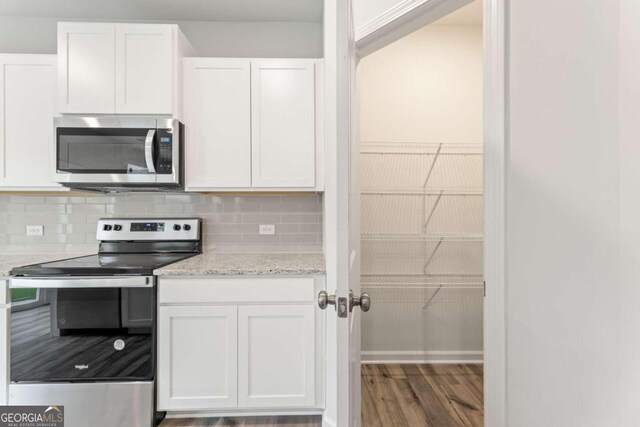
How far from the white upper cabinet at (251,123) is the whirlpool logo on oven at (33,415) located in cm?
Result: 142

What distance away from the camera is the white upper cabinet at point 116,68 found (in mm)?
2123

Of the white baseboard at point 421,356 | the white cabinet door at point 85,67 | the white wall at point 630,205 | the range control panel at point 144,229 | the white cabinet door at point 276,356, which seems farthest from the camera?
the white baseboard at point 421,356

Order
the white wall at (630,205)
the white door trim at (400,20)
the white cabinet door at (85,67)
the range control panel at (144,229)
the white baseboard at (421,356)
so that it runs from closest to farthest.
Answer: the white wall at (630,205), the white door trim at (400,20), the white cabinet door at (85,67), the range control panel at (144,229), the white baseboard at (421,356)

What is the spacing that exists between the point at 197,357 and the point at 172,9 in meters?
2.32

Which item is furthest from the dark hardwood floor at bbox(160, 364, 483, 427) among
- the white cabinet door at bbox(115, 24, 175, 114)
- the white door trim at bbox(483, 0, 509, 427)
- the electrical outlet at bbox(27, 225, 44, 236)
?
the white cabinet door at bbox(115, 24, 175, 114)

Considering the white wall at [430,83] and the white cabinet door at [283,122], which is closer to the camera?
the white cabinet door at [283,122]

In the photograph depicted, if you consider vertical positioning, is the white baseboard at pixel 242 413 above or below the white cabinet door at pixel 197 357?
below

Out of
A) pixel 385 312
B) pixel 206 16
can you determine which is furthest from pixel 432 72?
pixel 385 312

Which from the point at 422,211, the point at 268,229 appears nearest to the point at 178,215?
the point at 268,229

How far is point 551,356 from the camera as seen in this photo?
95 cm

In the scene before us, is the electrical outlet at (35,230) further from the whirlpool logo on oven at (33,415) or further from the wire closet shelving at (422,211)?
the wire closet shelving at (422,211)

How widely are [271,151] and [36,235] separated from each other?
6.07 ft

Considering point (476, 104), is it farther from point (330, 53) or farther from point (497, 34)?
point (497, 34)

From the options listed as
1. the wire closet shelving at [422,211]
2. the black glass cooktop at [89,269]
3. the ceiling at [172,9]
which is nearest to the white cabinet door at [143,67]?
the ceiling at [172,9]
